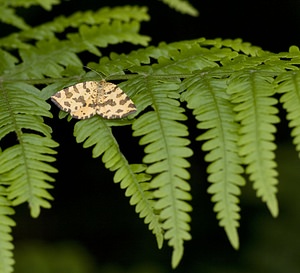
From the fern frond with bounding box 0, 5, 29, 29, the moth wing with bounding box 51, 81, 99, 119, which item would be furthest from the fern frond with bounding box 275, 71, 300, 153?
the fern frond with bounding box 0, 5, 29, 29

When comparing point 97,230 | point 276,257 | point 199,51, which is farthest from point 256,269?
point 199,51

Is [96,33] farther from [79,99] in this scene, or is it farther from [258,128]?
[258,128]

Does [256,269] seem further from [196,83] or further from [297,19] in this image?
[196,83]

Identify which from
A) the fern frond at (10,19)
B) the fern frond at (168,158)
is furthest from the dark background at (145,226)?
the fern frond at (168,158)

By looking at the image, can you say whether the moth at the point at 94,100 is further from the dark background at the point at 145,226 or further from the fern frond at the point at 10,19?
the dark background at the point at 145,226

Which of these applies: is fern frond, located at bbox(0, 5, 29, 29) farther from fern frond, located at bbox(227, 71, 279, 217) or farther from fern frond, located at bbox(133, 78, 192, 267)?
fern frond, located at bbox(227, 71, 279, 217)
